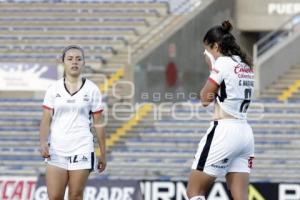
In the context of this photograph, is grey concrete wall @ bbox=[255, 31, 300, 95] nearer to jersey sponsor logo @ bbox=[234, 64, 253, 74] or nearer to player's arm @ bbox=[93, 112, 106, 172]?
player's arm @ bbox=[93, 112, 106, 172]

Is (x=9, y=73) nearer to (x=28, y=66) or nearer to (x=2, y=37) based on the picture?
(x=28, y=66)

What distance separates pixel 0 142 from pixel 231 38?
42.3 ft

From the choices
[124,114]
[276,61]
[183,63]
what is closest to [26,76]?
[124,114]

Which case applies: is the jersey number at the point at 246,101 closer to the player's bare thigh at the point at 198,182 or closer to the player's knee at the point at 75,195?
the player's bare thigh at the point at 198,182

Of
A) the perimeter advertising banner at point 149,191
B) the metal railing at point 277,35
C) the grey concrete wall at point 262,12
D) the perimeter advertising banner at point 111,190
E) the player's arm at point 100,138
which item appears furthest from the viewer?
the grey concrete wall at point 262,12

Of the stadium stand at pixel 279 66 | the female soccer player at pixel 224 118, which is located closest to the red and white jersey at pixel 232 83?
the female soccer player at pixel 224 118

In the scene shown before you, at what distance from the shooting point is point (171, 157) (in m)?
18.3

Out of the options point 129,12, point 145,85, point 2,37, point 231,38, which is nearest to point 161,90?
point 145,85

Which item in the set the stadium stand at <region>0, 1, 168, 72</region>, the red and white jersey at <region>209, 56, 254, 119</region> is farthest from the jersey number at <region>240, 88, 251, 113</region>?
the stadium stand at <region>0, 1, 168, 72</region>

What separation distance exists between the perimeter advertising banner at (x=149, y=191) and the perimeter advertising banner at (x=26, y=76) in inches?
354

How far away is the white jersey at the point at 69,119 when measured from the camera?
8359 mm

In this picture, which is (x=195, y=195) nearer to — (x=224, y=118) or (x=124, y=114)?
(x=224, y=118)

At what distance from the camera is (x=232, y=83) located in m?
7.25

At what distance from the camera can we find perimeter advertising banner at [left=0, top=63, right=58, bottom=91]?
21.0 metres
